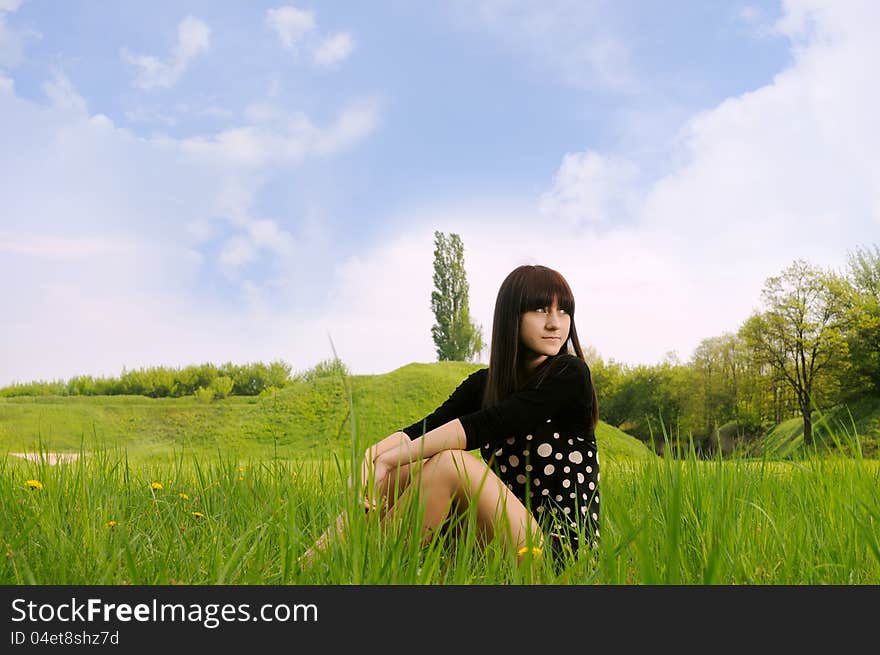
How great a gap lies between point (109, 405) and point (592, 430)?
38.0ft

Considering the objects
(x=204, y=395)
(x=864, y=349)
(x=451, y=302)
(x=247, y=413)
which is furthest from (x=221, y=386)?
(x=864, y=349)

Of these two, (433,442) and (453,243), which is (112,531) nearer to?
(433,442)

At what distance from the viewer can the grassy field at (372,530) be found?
1536 millimetres

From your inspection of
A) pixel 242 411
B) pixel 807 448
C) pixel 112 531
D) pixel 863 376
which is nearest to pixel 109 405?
pixel 242 411

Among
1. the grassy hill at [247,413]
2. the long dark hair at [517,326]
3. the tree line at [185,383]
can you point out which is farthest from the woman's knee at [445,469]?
the tree line at [185,383]

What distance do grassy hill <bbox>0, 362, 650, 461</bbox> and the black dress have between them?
7.29 m

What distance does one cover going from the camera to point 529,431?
2.65m

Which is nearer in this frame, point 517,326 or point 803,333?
point 517,326

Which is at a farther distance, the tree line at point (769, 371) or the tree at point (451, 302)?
the tree at point (451, 302)

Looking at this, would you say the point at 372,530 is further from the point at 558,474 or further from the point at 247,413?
the point at 247,413

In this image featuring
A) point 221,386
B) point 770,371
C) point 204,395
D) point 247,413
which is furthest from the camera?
point 770,371

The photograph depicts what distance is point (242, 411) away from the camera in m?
11.5

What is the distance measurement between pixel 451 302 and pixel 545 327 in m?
17.6

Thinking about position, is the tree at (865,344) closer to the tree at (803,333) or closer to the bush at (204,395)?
the tree at (803,333)
